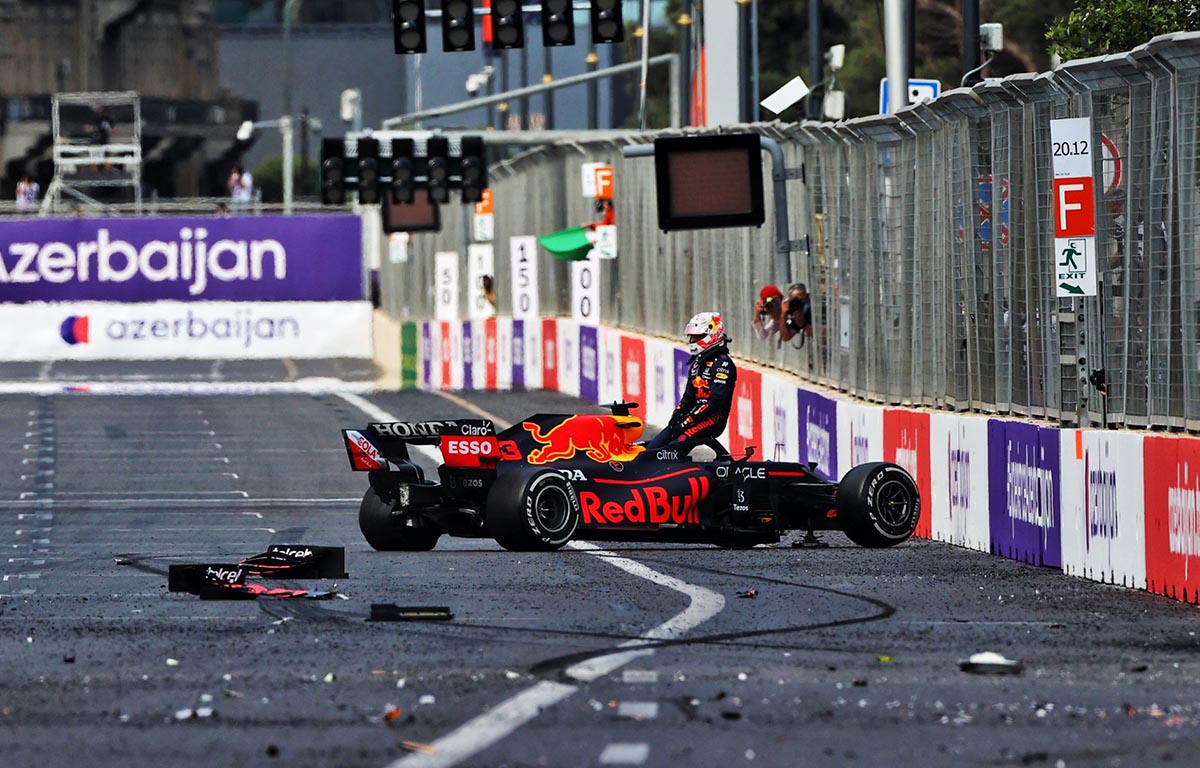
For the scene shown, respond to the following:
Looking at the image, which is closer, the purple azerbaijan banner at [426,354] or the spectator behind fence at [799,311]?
the spectator behind fence at [799,311]

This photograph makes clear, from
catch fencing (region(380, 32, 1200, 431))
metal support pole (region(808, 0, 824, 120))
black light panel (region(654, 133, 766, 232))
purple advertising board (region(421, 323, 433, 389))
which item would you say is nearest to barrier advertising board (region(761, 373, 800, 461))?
catch fencing (region(380, 32, 1200, 431))

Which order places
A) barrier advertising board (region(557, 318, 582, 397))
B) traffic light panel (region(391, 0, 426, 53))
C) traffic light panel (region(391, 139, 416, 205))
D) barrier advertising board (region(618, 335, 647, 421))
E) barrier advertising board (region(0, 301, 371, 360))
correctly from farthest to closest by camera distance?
barrier advertising board (region(0, 301, 371, 360))
traffic light panel (region(391, 139, 416, 205))
barrier advertising board (region(557, 318, 582, 397))
barrier advertising board (region(618, 335, 647, 421))
traffic light panel (region(391, 0, 426, 53))

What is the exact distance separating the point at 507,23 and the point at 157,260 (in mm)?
32400

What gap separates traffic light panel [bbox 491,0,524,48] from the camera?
98.4 ft

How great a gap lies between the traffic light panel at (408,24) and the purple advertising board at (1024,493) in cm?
1555

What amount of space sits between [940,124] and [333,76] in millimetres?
95689

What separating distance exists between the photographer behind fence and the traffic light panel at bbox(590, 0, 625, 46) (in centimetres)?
666

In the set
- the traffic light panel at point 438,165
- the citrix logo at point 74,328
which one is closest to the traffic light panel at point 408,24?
the traffic light panel at point 438,165

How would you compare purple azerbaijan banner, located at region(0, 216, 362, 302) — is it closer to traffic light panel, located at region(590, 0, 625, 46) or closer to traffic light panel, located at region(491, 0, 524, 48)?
traffic light panel, located at region(491, 0, 524, 48)

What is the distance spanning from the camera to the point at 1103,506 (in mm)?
13773

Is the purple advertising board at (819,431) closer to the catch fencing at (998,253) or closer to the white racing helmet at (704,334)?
the catch fencing at (998,253)

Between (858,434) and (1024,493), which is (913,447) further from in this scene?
(1024,493)

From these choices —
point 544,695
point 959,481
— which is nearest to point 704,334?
point 959,481

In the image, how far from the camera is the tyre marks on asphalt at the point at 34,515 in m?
14.4
